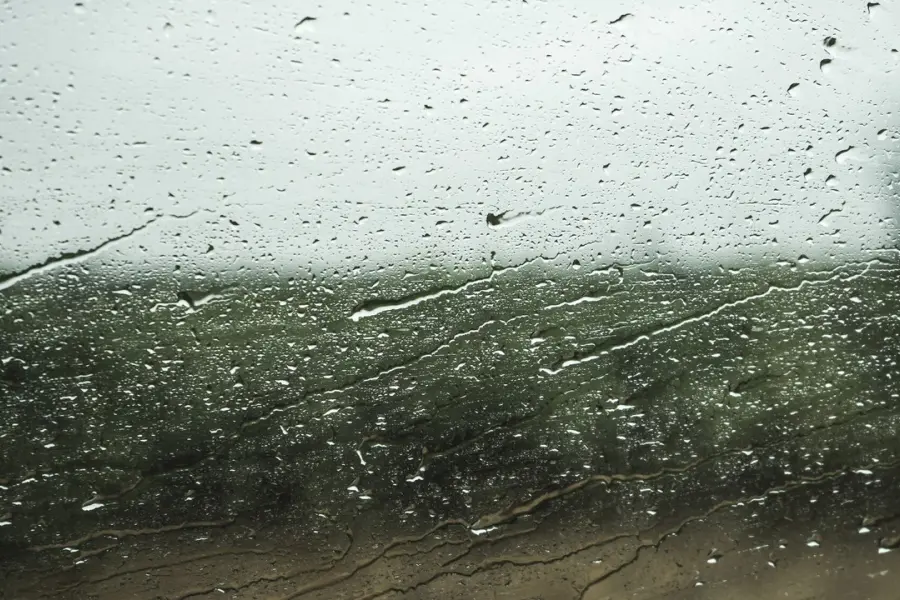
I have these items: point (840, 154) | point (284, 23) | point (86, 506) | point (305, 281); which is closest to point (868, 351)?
point (840, 154)

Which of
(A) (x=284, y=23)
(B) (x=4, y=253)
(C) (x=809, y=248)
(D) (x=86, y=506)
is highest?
(A) (x=284, y=23)

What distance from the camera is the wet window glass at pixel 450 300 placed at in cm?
89

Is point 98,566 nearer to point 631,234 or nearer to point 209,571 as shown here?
point 209,571

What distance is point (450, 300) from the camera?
Answer: 3.21 feet

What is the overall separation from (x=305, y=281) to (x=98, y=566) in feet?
1.71

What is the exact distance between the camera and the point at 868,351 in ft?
3.53

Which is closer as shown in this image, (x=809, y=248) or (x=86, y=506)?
(x=86, y=506)

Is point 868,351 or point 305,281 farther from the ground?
point 305,281

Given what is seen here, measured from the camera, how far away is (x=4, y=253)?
0.86m

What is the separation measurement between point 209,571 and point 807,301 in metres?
1.06

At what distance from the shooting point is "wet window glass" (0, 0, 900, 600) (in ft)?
2.93

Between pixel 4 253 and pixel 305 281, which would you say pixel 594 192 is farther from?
pixel 4 253

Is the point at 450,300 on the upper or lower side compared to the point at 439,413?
upper

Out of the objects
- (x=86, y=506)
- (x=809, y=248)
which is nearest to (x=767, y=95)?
(x=809, y=248)
